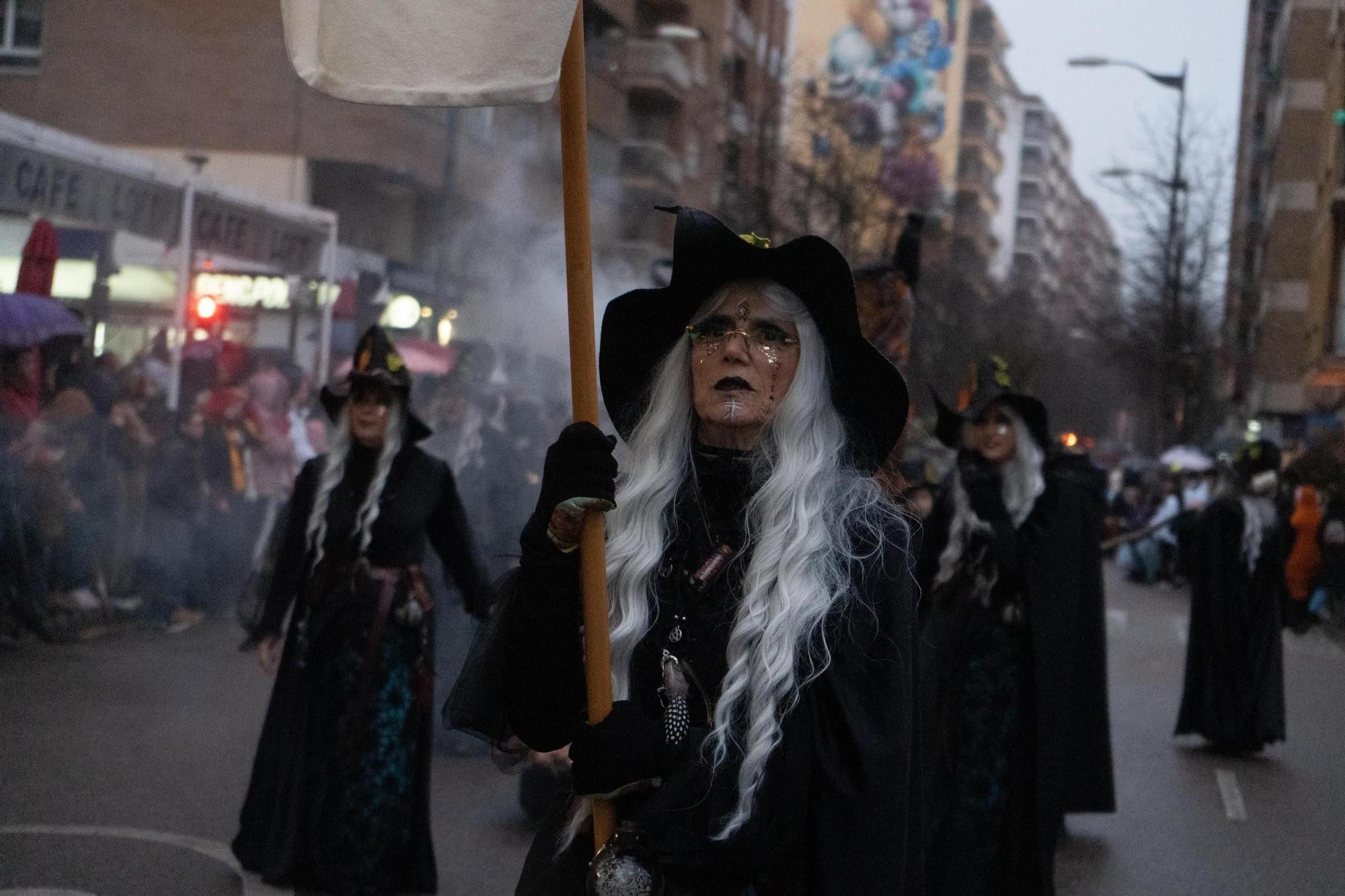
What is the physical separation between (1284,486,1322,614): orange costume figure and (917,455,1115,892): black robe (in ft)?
46.6

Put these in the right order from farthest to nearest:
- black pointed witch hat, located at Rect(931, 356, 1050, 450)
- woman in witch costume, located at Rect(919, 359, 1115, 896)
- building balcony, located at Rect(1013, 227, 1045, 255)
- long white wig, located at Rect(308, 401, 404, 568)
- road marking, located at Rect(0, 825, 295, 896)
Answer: building balcony, located at Rect(1013, 227, 1045, 255) → black pointed witch hat, located at Rect(931, 356, 1050, 450) → road marking, located at Rect(0, 825, 295, 896) → long white wig, located at Rect(308, 401, 404, 568) → woman in witch costume, located at Rect(919, 359, 1115, 896)

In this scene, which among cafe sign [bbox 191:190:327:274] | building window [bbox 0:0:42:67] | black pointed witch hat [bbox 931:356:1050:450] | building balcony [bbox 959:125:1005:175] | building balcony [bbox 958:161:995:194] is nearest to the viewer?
black pointed witch hat [bbox 931:356:1050:450]

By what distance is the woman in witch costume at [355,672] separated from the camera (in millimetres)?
6070

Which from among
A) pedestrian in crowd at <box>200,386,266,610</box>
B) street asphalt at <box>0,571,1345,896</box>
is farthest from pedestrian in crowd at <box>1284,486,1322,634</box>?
pedestrian in crowd at <box>200,386,266,610</box>

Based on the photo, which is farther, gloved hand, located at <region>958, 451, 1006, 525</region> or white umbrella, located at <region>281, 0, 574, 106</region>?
gloved hand, located at <region>958, 451, 1006, 525</region>

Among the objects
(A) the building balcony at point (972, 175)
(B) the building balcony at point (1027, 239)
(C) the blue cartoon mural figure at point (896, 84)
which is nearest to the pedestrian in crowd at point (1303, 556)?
(C) the blue cartoon mural figure at point (896, 84)

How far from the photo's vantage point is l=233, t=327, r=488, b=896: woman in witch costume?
6070 millimetres

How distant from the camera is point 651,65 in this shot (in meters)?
42.6

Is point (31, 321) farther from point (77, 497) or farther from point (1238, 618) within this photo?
point (1238, 618)

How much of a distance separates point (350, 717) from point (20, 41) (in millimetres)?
9448

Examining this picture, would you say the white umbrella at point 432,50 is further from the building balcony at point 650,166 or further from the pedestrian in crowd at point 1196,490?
the building balcony at point 650,166

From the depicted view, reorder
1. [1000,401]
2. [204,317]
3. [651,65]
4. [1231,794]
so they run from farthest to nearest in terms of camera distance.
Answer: [651,65] < [204,317] < [1231,794] < [1000,401]

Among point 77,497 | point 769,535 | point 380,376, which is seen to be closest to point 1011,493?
point 380,376

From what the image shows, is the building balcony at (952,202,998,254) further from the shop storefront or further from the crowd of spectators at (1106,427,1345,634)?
the shop storefront
